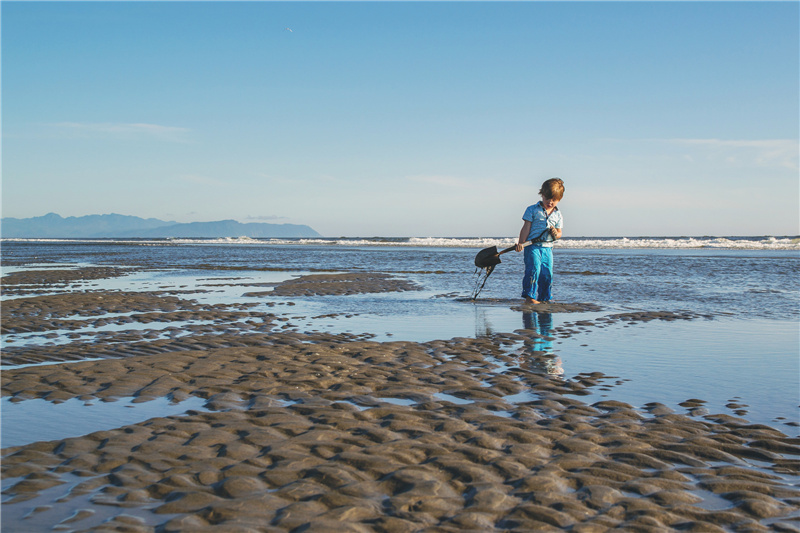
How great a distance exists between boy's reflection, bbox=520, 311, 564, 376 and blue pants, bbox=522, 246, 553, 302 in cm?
169

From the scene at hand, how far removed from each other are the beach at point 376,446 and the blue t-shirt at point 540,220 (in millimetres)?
3903

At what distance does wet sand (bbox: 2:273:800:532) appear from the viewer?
310 centimetres

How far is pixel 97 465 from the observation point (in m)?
3.81

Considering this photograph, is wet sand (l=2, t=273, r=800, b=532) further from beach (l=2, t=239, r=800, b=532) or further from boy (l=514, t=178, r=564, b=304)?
boy (l=514, t=178, r=564, b=304)

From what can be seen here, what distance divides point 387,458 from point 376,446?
0.75 ft

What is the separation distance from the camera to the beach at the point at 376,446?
3.13 meters

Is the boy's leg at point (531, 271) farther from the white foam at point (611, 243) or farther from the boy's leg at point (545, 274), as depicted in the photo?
the white foam at point (611, 243)

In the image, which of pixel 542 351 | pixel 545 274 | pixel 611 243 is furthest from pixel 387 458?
pixel 611 243

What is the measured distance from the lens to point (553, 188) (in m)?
11.8

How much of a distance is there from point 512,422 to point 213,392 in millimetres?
3050

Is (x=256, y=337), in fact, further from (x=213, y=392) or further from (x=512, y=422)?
(x=512, y=422)

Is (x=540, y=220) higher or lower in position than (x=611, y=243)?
higher

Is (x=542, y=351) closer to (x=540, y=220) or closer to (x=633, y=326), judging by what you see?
(x=633, y=326)

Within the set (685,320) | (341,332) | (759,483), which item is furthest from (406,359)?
(685,320)
